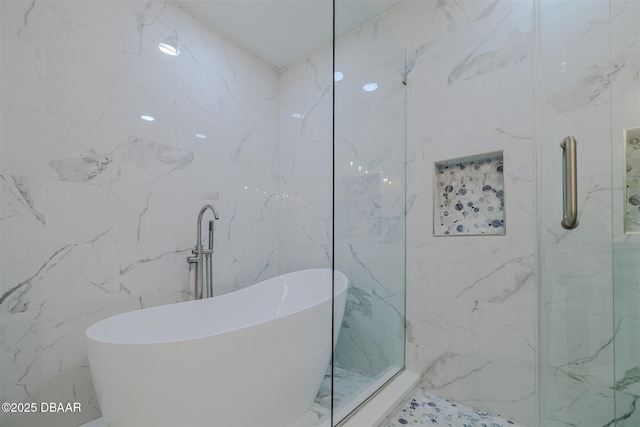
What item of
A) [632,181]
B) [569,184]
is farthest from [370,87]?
[632,181]

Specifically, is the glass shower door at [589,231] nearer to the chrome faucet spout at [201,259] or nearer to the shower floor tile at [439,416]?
the shower floor tile at [439,416]

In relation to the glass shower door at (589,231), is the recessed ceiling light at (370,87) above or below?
above

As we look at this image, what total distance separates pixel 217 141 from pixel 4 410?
177 centimetres

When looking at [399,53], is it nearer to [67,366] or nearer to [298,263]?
[298,263]

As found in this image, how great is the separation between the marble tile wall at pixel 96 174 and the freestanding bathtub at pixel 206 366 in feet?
1.24

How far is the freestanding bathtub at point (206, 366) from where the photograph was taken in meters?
0.98

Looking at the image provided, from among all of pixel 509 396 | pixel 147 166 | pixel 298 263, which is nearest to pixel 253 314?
pixel 298 263

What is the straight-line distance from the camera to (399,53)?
6.10 ft

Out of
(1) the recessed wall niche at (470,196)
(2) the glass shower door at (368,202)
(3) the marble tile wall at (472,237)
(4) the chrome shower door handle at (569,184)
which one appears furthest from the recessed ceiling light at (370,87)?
(4) the chrome shower door handle at (569,184)

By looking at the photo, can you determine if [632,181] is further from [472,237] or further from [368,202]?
[368,202]

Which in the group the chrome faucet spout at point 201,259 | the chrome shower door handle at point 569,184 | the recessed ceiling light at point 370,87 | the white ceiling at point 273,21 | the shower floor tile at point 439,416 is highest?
the white ceiling at point 273,21

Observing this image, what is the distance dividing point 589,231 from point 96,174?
7.25 feet

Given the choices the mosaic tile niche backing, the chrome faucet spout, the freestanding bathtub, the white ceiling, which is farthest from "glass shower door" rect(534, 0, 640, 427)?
the chrome faucet spout

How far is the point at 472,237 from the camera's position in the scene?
5.26 feet
